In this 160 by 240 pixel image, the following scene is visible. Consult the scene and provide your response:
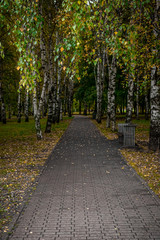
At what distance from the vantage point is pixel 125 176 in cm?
819

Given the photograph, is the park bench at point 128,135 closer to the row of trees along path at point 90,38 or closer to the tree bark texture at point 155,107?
the row of trees along path at point 90,38

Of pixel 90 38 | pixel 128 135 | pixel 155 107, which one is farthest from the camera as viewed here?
pixel 128 135

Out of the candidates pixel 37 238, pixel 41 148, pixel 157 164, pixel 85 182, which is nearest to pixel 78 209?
pixel 37 238

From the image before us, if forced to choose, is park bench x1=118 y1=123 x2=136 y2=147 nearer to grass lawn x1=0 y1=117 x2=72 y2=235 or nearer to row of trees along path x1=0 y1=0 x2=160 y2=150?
row of trees along path x1=0 y1=0 x2=160 y2=150

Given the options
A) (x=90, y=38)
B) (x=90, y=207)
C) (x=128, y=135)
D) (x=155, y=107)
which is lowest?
(x=90, y=207)

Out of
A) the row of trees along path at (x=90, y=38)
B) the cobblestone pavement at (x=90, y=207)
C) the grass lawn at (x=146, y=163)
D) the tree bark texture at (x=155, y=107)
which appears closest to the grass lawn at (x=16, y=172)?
the cobblestone pavement at (x=90, y=207)

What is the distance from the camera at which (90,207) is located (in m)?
5.77

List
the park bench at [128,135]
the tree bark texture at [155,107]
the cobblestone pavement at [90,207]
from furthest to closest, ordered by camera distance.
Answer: the park bench at [128,135]
the tree bark texture at [155,107]
the cobblestone pavement at [90,207]

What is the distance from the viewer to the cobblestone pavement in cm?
469

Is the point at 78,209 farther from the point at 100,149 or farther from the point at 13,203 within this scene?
the point at 100,149

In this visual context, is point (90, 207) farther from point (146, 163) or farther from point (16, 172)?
point (146, 163)

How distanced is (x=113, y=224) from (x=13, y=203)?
248 cm

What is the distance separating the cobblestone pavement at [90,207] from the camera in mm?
4688

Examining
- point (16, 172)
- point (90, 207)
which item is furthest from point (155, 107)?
point (90, 207)
